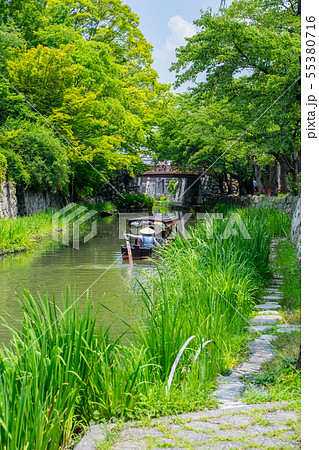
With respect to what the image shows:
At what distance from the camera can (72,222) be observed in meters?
25.7

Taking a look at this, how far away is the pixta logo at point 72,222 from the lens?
19.7m

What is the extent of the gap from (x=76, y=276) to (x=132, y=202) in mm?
33183

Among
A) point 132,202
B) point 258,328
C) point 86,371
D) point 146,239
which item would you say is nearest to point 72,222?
point 146,239

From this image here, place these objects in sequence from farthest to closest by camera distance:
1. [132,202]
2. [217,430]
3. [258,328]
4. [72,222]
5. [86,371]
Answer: [132,202]
[72,222]
[258,328]
[86,371]
[217,430]

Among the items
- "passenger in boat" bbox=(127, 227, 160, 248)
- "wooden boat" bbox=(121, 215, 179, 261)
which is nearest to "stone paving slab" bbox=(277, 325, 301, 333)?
"wooden boat" bbox=(121, 215, 179, 261)

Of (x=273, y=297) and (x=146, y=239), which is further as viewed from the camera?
(x=146, y=239)

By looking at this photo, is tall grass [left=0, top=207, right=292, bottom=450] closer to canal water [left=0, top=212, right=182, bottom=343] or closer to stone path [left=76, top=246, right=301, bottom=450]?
stone path [left=76, top=246, right=301, bottom=450]

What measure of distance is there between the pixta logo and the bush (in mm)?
10067

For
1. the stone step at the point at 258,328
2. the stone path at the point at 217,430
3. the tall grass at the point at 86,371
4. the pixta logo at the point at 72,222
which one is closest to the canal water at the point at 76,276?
the pixta logo at the point at 72,222

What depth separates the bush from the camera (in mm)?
43406

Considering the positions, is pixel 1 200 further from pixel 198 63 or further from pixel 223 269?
pixel 223 269

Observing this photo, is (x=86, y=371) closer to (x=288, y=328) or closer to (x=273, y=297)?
(x=288, y=328)
